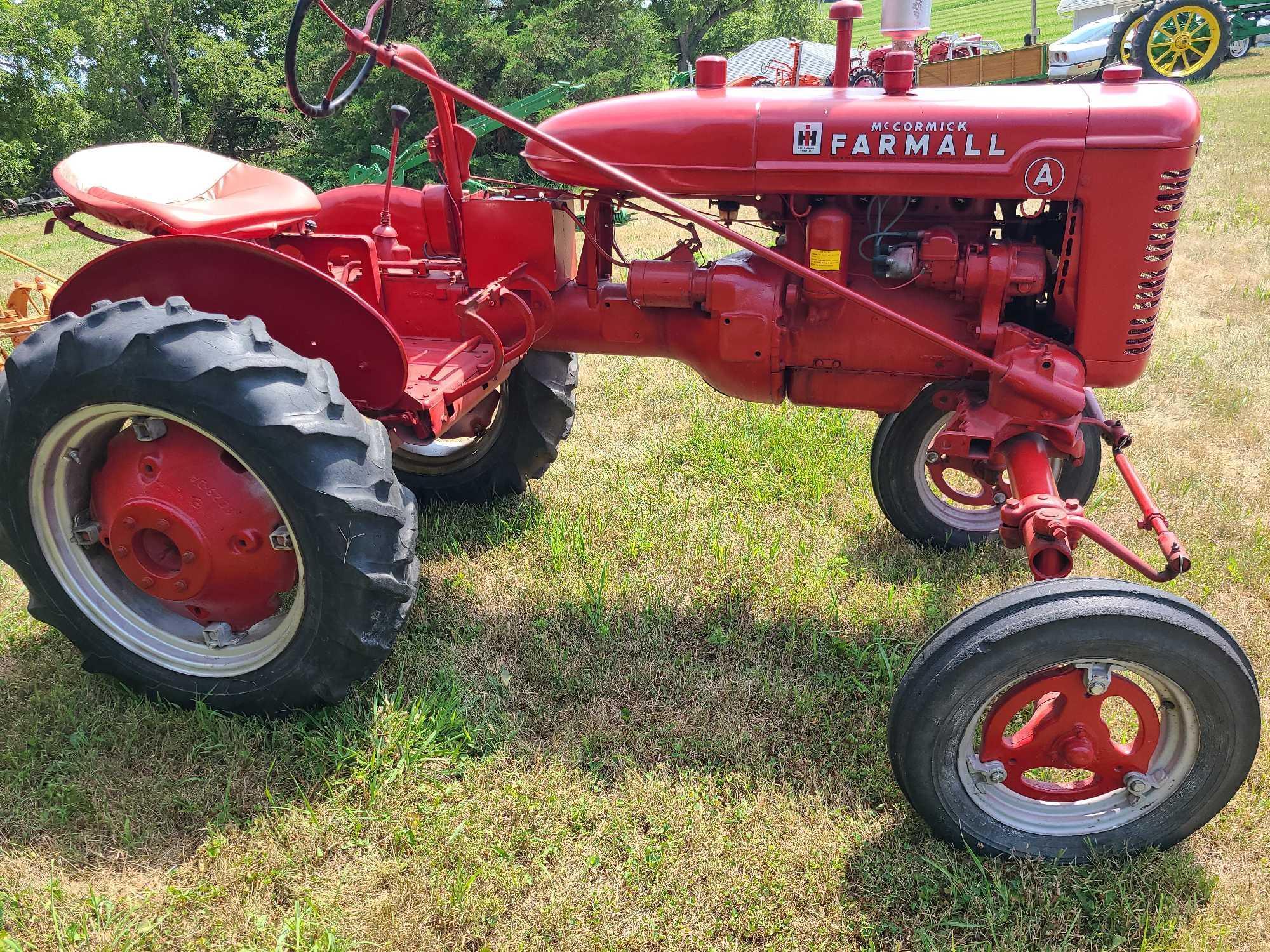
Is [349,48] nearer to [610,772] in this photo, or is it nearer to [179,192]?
[179,192]

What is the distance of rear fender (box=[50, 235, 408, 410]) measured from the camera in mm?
2357

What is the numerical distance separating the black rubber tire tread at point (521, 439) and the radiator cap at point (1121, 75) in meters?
1.90

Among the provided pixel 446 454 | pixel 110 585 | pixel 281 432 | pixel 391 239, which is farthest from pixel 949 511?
pixel 110 585

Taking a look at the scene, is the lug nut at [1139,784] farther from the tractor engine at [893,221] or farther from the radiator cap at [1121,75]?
the radiator cap at [1121,75]

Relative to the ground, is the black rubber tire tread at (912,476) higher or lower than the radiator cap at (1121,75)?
lower

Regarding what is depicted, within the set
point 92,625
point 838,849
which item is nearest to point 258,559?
point 92,625

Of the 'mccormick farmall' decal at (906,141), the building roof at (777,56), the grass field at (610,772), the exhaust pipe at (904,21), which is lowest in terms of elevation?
the building roof at (777,56)

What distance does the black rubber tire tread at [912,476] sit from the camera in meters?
3.04

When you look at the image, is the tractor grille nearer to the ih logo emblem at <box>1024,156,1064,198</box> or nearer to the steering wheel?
the ih logo emblem at <box>1024,156,1064,198</box>

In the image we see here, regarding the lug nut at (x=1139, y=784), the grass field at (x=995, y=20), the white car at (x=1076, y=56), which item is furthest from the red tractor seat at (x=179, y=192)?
the grass field at (x=995, y=20)

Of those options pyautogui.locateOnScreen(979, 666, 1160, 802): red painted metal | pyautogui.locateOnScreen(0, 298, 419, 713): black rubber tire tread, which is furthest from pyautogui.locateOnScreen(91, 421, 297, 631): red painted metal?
pyautogui.locateOnScreen(979, 666, 1160, 802): red painted metal

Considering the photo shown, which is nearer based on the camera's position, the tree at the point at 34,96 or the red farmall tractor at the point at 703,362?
the red farmall tractor at the point at 703,362

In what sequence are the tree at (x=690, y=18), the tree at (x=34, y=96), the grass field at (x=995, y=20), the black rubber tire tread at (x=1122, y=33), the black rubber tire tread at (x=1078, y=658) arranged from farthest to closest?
the grass field at (x=995, y=20), the tree at (x=690, y=18), the tree at (x=34, y=96), the black rubber tire tread at (x=1122, y=33), the black rubber tire tread at (x=1078, y=658)

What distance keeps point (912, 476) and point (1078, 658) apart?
1.32 meters
